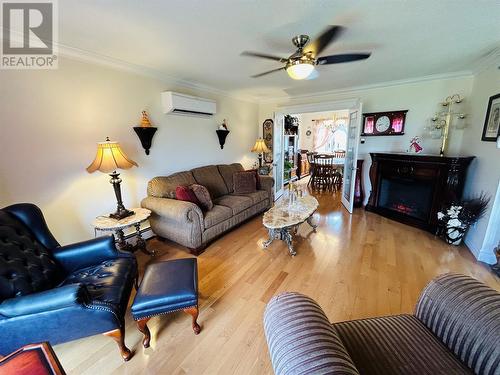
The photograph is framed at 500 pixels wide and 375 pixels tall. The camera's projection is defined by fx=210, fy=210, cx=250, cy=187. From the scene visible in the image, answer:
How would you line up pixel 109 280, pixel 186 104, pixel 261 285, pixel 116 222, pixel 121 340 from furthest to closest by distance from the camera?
pixel 186 104
pixel 116 222
pixel 261 285
pixel 109 280
pixel 121 340

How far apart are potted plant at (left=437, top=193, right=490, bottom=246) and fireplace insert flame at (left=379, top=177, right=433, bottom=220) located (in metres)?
0.36

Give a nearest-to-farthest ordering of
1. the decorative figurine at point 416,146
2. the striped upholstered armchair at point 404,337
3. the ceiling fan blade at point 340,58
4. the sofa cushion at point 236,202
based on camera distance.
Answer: the striped upholstered armchair at point 404,337
the ceiling fan blade at point 340,58
the sofa cushion at point 236,202
the decorative figurine at point 416,146

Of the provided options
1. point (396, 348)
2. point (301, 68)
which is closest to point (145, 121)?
point (301, 68)

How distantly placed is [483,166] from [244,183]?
10.8ft

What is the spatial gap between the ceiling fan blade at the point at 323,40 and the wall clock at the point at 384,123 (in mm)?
2512

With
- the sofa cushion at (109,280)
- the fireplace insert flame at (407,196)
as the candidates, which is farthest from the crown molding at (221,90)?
the sofa cushion at (109,280)

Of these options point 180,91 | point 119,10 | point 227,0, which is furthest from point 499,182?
point 180,91

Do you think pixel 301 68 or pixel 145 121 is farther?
pixel 145 121

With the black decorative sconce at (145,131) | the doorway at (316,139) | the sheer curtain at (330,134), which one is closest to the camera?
the black decorative sconce at (145,131)

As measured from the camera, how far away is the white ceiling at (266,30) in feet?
5.04

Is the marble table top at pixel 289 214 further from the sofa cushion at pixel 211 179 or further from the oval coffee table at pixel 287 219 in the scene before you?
the sofa cushion at pixel 211 179

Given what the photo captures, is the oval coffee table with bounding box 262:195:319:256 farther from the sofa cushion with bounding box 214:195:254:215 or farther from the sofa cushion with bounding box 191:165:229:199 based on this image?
the sofa cushion with bounding box 191:165:229:199

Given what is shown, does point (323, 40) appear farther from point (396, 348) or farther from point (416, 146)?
point (416, 146)

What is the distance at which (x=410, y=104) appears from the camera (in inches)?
142
